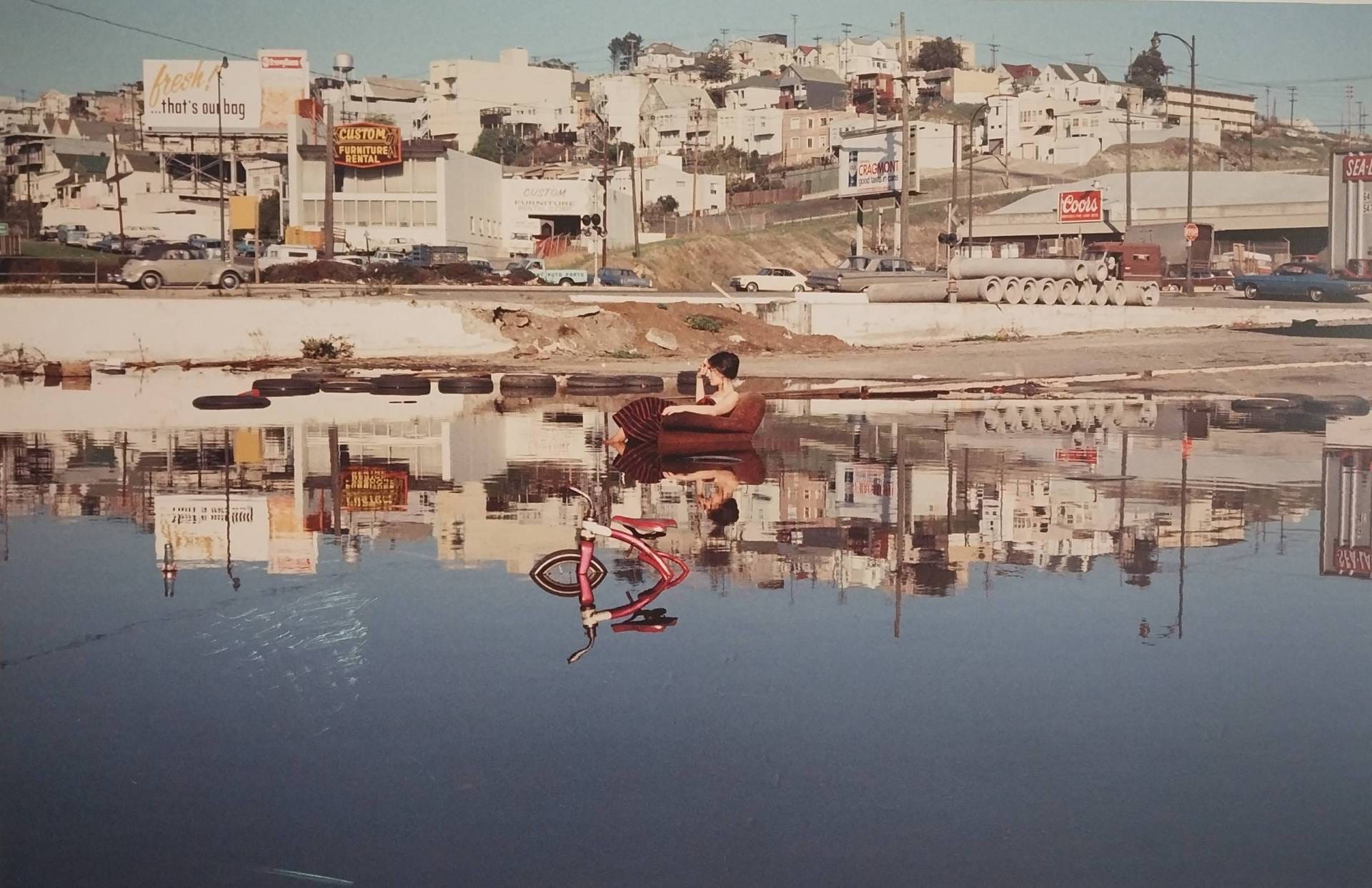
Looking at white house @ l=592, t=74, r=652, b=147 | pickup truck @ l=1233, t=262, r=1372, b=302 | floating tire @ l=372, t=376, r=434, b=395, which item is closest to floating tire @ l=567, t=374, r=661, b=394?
floating tire @ l=372, t=376, r=434, b=395

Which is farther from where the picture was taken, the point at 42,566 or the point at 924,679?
the point at 42,566

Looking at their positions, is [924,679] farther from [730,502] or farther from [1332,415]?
[1332,415]

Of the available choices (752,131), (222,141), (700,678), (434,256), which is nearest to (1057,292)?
(752,131)

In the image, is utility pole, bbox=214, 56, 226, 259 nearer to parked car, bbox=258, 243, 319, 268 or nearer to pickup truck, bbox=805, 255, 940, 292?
parked car, bbox=258, 243, 319, 268

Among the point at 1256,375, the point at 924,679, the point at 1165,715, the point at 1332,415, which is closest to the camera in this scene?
the point at 1165,715

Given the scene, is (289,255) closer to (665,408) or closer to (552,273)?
(552,273)

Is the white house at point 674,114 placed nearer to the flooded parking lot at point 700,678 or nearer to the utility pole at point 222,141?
the utility pole at point 222,141

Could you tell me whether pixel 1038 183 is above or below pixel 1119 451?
above

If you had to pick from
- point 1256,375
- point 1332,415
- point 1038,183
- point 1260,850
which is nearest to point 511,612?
point 1260,850
